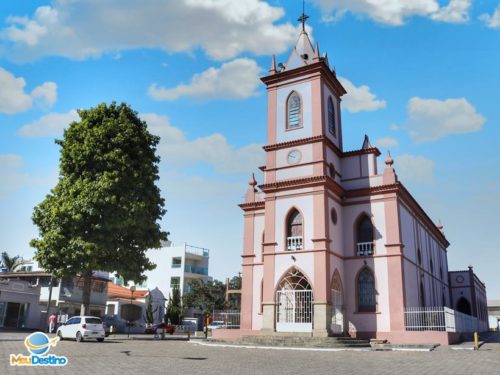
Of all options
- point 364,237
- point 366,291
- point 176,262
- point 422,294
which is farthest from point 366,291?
point 176,262

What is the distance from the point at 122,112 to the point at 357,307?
18.3 metres

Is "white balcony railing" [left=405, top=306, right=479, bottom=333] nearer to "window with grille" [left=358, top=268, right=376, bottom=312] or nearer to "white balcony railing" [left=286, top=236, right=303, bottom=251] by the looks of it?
"window with grille" [left=358, top=268, right=376, bottom=312]

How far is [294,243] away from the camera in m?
26.0

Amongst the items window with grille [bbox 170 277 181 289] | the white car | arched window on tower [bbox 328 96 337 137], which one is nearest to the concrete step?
the white car

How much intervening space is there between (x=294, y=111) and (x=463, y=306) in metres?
29.3

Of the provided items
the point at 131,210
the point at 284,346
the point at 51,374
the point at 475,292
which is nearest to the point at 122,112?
the point at 131,210

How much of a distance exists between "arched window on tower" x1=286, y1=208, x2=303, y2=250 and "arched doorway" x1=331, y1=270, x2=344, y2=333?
8.63 feet

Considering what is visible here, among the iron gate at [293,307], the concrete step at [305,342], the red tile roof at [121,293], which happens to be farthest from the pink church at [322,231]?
the red tile roof at [121,293]

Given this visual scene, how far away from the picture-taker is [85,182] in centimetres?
2642

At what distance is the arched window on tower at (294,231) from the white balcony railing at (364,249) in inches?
148

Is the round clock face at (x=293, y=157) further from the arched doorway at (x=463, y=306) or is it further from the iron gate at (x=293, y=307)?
the arched doorway at (x=463, y=306)

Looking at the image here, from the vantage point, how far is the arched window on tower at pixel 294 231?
25922 mm

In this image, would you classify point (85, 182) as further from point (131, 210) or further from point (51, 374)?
point (51, 374)

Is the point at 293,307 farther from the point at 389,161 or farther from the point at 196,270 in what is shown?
the point at 196,270
